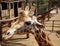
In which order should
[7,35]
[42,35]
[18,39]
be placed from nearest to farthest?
[7,35], [42,35], [18,39]

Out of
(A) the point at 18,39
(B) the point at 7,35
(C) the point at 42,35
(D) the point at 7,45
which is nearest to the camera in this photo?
(B) the point at 7,35

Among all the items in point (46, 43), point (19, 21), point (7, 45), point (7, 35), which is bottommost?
point (7, 45)

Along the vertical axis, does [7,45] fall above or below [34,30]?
below

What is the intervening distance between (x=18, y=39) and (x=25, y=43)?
0.86m

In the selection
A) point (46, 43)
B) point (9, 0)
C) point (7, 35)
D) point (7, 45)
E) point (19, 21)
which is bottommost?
point (7, 45)

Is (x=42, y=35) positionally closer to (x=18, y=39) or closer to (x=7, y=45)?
(x=7, y=45)

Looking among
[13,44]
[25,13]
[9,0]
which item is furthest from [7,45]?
[25,13]

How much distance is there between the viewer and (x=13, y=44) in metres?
7.46

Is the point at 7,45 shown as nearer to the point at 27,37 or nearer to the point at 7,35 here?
the point at 27,37

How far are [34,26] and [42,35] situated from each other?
0.28 m

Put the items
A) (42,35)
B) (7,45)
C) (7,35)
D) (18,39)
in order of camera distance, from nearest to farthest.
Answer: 1. (7,35)
2. (42,35)
3. (7,45)
4. (18,39)

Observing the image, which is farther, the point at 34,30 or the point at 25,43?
the point at 25,43

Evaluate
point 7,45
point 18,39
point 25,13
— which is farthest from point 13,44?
point 25,13

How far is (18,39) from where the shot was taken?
8250 mm
